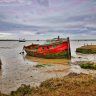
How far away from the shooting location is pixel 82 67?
1051 inches

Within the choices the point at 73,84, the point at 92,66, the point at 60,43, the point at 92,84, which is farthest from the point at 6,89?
the point at 60,43

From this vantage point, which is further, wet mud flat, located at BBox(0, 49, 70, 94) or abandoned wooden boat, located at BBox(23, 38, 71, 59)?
abandoned wooden boat, located at BBox(23, 38, 71, 59)

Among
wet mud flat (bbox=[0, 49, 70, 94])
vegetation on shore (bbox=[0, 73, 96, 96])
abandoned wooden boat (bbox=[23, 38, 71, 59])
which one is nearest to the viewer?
vegetation on shore (bbox=[0, 73, 96, 96])

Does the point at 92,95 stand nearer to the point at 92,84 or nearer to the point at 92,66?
the point at 92,84

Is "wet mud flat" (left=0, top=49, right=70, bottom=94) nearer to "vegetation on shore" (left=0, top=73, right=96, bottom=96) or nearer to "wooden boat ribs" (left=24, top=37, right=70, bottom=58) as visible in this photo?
"vegetation on shore" (left=0, top=73, right=96, bottom=96)

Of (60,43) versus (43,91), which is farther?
(60,43)

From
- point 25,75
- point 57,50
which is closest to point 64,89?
point 25,75

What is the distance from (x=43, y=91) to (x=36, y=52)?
33658 millimetres

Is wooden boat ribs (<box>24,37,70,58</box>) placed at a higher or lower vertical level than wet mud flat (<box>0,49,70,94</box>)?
higher

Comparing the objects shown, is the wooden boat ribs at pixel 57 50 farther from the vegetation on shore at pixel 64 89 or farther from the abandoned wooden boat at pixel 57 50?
the vegetation on shore at pixel 64 89

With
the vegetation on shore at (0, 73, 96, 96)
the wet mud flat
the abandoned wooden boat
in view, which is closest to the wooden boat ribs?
the abandoned wooden boat

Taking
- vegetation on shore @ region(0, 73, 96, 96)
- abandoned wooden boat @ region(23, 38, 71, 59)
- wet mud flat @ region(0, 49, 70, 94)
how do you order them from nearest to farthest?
vegetation on shore @ region(0, 73, 96, 96), wet mud flat @ region(0, 49, 70, 94), abandoned wooden boat @ region(23, 38, 71, 59)

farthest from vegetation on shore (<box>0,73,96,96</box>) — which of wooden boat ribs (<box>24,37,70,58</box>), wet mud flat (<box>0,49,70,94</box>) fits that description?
wooden boat ribs (<box>24,37,70,58</box>)

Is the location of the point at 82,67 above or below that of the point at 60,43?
below
